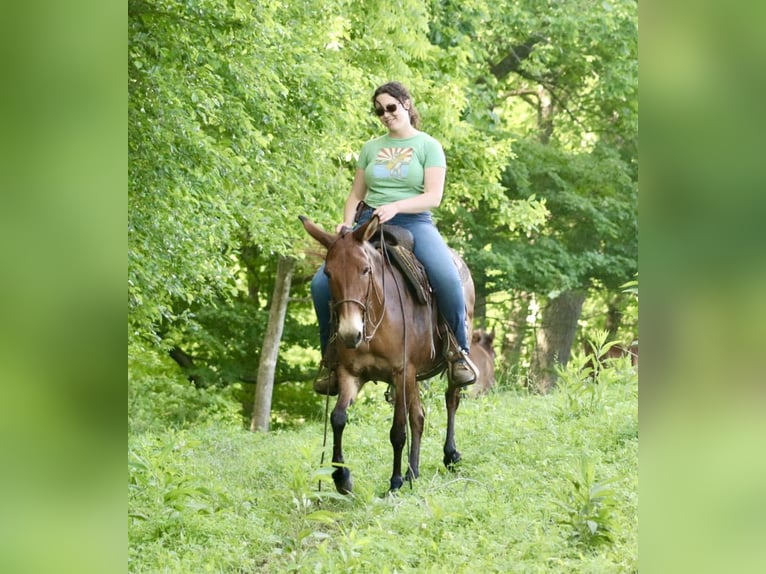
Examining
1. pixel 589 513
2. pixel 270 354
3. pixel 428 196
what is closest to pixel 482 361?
pixel 270 354

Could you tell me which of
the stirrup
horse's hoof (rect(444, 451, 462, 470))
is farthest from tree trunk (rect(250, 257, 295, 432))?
the stirrup

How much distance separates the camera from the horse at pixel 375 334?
492 cm

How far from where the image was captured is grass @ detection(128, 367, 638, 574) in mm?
4152

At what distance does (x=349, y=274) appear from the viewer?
492 cm

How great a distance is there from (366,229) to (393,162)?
64cm

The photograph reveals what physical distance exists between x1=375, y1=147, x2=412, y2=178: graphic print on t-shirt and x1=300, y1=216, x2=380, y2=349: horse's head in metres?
0.50

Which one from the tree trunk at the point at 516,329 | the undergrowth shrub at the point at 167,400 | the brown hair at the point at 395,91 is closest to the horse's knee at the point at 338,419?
the brown hair at the point at 395,91

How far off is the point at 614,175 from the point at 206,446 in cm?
1016

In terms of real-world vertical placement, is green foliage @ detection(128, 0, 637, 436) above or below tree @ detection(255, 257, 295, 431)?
above

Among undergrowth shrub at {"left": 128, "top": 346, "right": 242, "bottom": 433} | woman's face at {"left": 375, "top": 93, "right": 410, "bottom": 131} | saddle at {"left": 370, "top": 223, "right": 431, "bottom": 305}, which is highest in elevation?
woman's face at {"left": 375, "top": 93, "right": 410, "bottom": 131}

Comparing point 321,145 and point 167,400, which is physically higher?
point 321,145

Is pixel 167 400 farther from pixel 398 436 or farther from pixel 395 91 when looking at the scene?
pixel 395 91

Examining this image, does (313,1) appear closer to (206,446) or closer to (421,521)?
(206,446)

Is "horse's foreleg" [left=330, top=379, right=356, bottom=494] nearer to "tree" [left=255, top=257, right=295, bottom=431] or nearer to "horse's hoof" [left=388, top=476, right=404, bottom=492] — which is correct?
"horse's hoof" [left=388, top=476, right=404, bottom=492]
